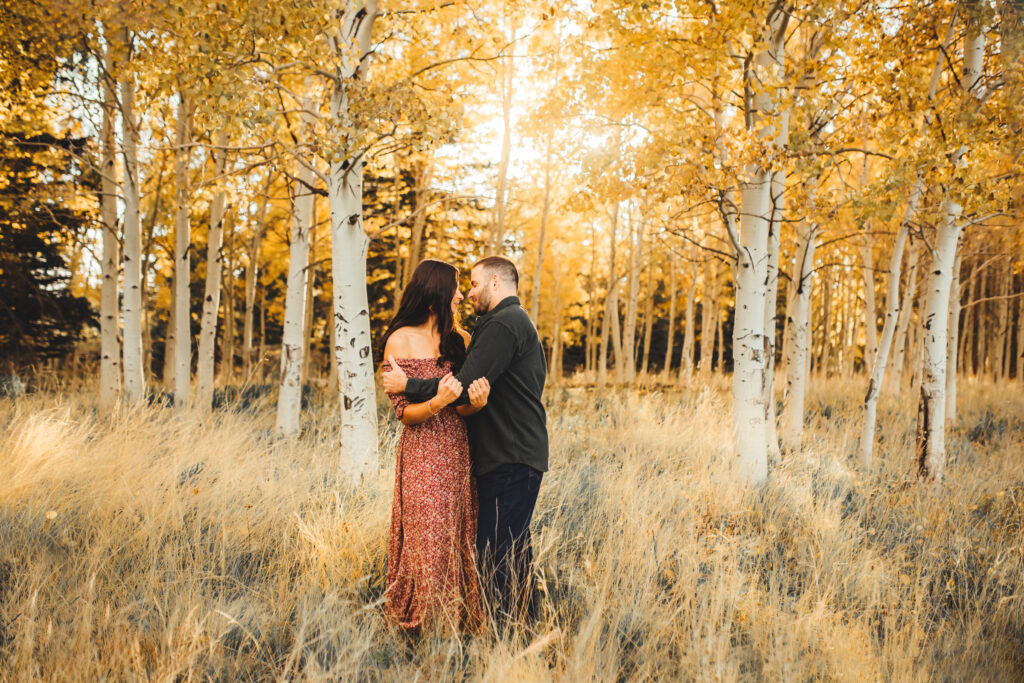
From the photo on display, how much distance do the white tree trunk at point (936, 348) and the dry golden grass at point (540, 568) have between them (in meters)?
0.40

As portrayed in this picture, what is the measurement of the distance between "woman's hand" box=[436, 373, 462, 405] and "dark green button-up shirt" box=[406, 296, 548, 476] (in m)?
0.14

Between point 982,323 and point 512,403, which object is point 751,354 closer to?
point 512,403

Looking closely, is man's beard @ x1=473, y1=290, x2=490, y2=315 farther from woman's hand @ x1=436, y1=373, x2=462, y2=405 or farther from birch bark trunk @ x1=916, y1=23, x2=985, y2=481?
birch bark trunk @ x1=916, y1=23, x2=985, y2=481

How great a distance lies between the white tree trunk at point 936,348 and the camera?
19.9 feet

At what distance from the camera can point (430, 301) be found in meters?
2.98

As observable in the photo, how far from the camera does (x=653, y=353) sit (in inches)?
1438

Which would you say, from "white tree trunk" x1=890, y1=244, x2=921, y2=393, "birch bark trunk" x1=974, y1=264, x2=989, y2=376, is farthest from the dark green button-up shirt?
"birch bark trunk" x1=974, y1=264, x2=989, y2=376

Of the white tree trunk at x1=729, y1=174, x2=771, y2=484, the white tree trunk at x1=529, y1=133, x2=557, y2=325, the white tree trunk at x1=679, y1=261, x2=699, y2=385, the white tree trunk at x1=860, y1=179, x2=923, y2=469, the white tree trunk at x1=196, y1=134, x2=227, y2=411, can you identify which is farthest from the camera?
the white tree trunk at x1=679, y1=261, x2=699, y2=385

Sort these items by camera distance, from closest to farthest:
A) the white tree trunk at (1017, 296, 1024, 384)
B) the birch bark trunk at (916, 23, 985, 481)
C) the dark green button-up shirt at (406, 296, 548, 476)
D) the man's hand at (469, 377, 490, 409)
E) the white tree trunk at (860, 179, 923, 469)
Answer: the man's hand at (469, 377, 490, 409), the dark green button-up shirt at (406, 296, 548, 476), the birch bark trunk at (916, 23, 985, 481), the white tree trunk at (860, 179, 923, 469), the white tree trunk at (1017, 296, 1024, 384)

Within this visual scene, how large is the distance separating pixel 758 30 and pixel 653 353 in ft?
106

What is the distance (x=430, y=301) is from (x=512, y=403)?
0.68 meters

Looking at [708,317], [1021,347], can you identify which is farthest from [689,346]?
[1021,347]

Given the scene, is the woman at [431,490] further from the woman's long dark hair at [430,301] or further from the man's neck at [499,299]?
the man's neck at [499,299]

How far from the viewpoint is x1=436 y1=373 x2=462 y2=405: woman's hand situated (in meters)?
2.63
